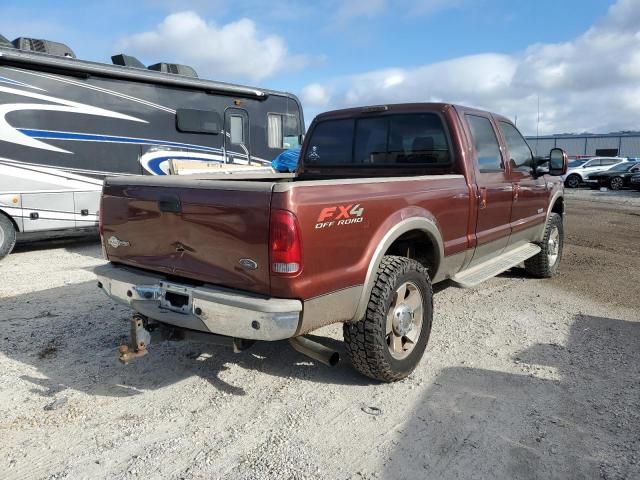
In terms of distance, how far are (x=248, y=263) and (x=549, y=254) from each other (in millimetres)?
5026

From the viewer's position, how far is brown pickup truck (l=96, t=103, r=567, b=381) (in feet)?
9.03

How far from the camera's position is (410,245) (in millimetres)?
4094

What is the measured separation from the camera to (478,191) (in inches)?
177

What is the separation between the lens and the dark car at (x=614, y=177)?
2385 cm

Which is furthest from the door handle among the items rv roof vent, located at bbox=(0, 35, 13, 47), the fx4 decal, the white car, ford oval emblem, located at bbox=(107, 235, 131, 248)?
the white car

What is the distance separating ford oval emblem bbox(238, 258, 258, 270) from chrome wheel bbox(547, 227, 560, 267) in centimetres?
499

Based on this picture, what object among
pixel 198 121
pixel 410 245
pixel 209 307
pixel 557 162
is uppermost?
pixel 198 121

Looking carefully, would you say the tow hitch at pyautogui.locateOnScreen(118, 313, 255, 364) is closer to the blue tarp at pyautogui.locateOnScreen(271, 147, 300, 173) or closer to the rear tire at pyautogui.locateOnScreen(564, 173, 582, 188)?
the blue tarp at pyautogui.locateOnScreen(271, 147, 300, 173)

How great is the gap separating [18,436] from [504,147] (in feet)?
15.6

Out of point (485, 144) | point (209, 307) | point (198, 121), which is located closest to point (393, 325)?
point (209, 307)

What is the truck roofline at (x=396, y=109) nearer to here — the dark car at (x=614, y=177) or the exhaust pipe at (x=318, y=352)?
the exhaust pipe at (x=318, y=352)

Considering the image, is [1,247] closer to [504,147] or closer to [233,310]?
[233,310]

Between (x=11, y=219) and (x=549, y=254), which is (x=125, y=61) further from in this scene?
(x=549, y=254)

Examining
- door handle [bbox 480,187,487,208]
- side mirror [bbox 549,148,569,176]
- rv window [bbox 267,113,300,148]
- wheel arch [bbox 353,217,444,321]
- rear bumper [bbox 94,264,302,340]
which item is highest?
rv window [bbox 267,113,300,148]
